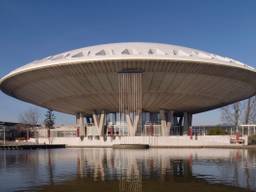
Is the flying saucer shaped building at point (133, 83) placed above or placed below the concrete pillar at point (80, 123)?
above

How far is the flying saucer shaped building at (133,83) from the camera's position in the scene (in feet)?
144

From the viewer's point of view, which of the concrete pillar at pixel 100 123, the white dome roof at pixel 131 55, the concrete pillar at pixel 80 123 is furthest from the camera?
the concrete pillar at pixel 80 123

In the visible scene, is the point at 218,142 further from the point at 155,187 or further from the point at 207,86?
the point at 155,187

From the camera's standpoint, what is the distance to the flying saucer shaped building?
4384 centimetres

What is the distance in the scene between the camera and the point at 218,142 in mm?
50188

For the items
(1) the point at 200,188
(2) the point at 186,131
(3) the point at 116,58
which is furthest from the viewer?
(2) the point at 186,131

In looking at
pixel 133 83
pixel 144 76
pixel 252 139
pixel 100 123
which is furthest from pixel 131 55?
pixel 252 139

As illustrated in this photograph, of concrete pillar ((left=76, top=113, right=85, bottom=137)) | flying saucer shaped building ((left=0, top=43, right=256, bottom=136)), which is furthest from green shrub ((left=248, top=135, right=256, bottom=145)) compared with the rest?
concrete pillar ((left=76, top=113, right=85, bottom=137))

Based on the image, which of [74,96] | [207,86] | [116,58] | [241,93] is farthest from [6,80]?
[241,93]

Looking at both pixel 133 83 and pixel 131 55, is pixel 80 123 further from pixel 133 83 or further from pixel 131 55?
pixel 131 55

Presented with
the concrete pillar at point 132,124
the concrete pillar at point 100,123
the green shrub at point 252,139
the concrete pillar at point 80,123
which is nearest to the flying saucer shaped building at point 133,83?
the concrete pillar at point 100,123

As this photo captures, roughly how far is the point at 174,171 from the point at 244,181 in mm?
4428

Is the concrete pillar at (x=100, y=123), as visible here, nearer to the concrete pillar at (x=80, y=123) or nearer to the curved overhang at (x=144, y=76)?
the curved overhang at (x=144, y=76)

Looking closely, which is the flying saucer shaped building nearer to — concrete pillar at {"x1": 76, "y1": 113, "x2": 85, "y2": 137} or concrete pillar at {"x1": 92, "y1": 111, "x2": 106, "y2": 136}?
concrete pillar at {"x1": 92, "y1": 111, "x2": 106, "y2": 136}
